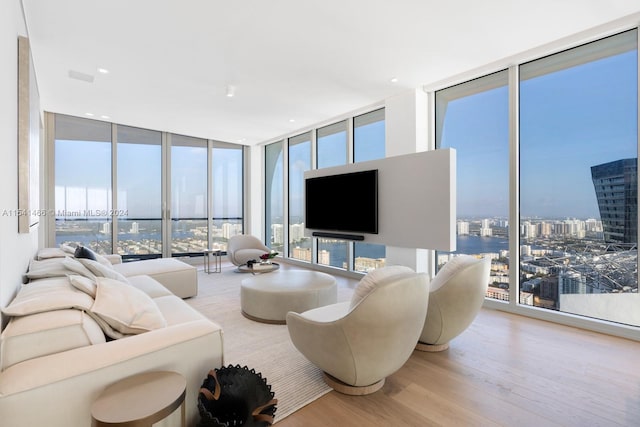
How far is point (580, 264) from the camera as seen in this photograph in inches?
126

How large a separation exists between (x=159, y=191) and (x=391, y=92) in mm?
5217

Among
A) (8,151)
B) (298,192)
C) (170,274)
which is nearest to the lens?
(8,151)

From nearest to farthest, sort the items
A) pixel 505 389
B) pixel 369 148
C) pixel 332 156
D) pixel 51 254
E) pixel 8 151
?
1. pixel 8 151
2. pixel 505 389
3. pixel 51 254
4. pixel 369 148
5. pixel 332 156

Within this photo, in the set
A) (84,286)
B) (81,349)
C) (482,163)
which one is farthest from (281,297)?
(482,163)

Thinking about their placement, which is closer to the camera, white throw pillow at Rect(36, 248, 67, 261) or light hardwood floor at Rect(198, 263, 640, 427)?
light hardwood floor at Rect(198, 263, 640, 427)

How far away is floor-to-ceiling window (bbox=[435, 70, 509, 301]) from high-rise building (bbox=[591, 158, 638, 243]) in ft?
2.77

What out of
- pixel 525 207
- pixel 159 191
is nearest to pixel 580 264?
pixel 525 207

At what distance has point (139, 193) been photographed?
6.44 meters

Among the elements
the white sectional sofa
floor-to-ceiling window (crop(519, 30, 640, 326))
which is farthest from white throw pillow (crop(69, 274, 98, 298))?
floor-to-ceiling window (crop(519, 30, 640, 326))

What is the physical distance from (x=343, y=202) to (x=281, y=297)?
7.28 feet

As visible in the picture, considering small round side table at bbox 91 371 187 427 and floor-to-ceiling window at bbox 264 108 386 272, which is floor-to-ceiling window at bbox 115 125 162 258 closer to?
floor-to-ceiling window at bbox 264 108 386 272

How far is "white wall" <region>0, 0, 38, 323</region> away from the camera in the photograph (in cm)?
165

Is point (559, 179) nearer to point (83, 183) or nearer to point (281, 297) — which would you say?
point (281, 297)

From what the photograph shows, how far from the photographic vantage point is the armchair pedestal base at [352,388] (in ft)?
6.44
